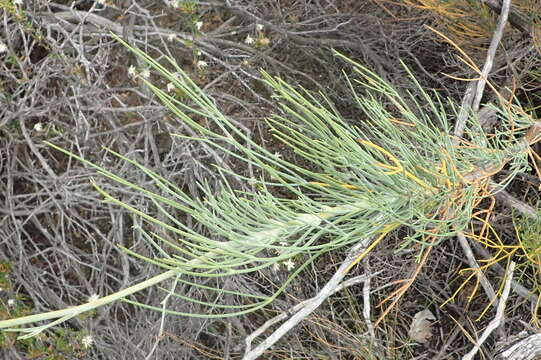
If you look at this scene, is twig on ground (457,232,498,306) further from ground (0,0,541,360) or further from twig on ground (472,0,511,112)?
twig on ground (472,0,511,112)

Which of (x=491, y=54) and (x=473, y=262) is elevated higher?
(x=491, y=54)

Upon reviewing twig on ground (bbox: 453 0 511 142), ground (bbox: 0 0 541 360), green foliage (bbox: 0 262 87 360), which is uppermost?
twig on ground (bbox: 453 0 511 142)

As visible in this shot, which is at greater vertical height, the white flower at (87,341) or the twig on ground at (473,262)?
the twig on ground at (473,262)

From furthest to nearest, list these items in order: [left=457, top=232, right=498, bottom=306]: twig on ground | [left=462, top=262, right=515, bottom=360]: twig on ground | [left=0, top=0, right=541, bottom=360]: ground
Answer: [left=0, top=0, right=541, bottom=360]: ground < [left=457, top=232, right=498, bottom=306]: twig on ground < [left=462, top=262, right=515, bottom=360]: twig on ground

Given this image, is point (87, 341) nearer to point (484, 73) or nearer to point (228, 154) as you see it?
point (228, 154)

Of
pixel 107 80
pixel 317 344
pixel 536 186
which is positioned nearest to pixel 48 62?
pixel 107 80

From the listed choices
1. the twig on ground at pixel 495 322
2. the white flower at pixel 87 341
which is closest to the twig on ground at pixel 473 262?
the twig on ground at pixel 495 322

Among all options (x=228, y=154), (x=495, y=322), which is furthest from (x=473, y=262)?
(x=228, y=154)

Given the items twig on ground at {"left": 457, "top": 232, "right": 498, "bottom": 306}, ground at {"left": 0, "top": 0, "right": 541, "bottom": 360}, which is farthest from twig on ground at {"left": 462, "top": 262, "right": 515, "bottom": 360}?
ground at {"left": 0, "top": 0, "right": 541, "bottom": 360}

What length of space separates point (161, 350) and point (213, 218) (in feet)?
4.89

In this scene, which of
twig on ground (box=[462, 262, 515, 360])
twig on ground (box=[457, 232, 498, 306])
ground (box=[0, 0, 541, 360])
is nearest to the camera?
twig on ground (box=[462, 262, 515, 360])

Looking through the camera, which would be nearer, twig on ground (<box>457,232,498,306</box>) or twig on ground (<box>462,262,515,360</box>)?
twig on ground (<box>462,262,515,360</box>)

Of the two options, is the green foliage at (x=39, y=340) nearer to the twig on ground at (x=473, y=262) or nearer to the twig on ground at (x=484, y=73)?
the twig on ground at (x=473, y=262)

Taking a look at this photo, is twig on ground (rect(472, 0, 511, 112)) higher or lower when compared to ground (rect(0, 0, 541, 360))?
higher
